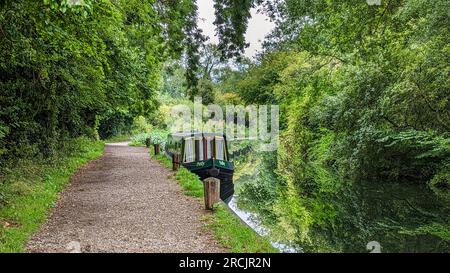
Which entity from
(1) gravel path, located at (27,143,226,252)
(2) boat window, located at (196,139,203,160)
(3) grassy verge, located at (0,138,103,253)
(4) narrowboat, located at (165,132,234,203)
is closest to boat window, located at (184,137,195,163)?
(4) narrowboat, located at (165,132,234,203)

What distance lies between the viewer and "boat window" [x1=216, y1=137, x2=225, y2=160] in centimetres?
1655

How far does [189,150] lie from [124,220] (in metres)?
9.09

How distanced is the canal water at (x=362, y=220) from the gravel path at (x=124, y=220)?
78.7 inches

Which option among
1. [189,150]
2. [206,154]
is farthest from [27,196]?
[206,154]

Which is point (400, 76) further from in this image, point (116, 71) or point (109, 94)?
point (109, 94)

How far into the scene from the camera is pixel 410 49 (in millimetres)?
12930

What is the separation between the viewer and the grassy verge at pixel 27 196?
20.3 ft

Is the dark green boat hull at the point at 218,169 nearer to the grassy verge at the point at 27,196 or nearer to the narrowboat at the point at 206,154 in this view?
the narrowboat at the point at 206,154

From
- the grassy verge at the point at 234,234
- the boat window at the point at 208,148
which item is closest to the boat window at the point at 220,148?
the boat window at the point at 208,148

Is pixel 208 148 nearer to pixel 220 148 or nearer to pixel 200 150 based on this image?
pixel 200 150

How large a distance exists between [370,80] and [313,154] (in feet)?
27.9

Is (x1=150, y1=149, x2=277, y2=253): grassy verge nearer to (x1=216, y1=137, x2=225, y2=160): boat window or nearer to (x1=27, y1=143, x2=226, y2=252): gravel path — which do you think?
(x1=27, y1=143, x2=226, y2=252): gravel path

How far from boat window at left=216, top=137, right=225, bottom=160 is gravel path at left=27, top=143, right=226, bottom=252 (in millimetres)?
4296

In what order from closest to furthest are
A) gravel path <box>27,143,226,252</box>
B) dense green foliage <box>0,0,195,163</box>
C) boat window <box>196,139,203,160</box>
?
gravel path <box>27,143,226,252</box>, dense green foliage <box>0,0,195,163</box>, boat window <box>196,139,203,160</box>
